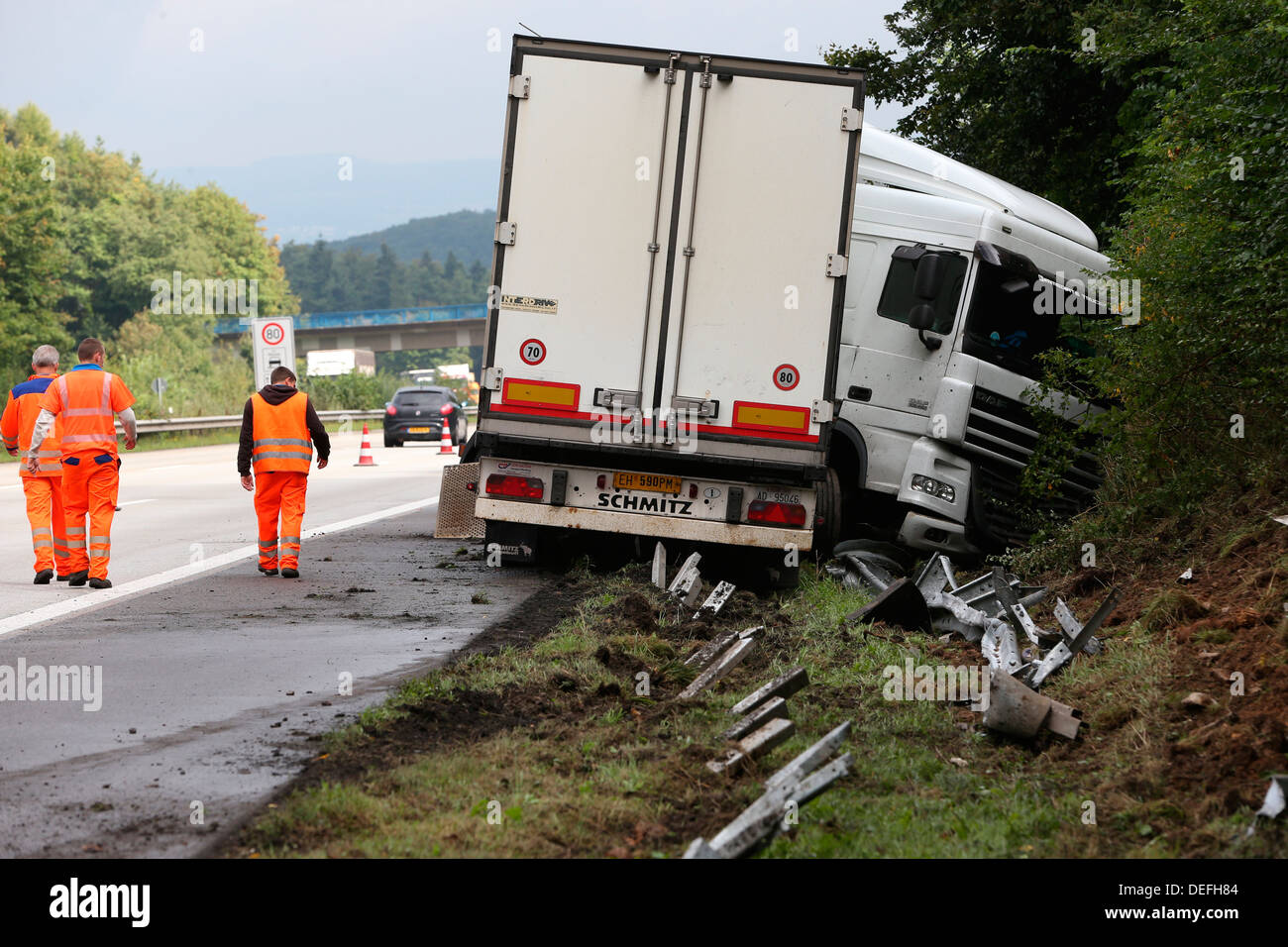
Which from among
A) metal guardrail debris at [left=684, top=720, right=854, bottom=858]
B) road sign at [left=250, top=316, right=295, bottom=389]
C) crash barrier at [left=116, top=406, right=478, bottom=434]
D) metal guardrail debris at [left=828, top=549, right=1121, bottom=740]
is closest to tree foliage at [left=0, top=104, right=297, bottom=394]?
crash barrier at [left=116, top=406, right=478, bottom=434]

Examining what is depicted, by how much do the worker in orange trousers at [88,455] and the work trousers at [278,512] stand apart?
43.3 inches

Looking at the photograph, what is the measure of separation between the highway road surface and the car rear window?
884 inches

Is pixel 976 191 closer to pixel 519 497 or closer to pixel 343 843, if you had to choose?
pixel 519 497

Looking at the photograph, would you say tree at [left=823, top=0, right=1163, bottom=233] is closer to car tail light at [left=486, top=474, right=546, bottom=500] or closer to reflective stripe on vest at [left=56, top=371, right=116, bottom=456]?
car tail light at [left=486, top=474, right=546, bottom=500]

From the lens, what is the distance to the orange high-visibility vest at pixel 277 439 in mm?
11336

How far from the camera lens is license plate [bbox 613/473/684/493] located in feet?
34.3

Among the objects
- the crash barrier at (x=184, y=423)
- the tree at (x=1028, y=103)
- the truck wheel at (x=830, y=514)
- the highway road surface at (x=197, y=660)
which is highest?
the tree at (x=1028, y=103)

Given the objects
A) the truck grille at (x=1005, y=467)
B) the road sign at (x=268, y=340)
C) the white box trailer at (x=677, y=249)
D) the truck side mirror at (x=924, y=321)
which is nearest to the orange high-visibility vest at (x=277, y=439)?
the white box trailer at (x=677, y=249)


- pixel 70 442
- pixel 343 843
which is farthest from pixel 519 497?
pixel 343 843

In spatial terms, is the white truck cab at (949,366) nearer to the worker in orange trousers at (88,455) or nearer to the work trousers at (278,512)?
the work trousers at (278,512)

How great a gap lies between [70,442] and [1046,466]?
24.7ft

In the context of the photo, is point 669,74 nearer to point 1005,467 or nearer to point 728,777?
point 1005,467

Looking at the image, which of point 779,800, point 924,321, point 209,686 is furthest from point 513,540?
point 779,800

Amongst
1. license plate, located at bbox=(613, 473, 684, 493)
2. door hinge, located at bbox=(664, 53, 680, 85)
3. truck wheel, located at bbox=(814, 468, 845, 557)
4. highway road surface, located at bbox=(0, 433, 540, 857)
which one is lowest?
highway road surface, located at bbox=(0, 433, 540, 857)
